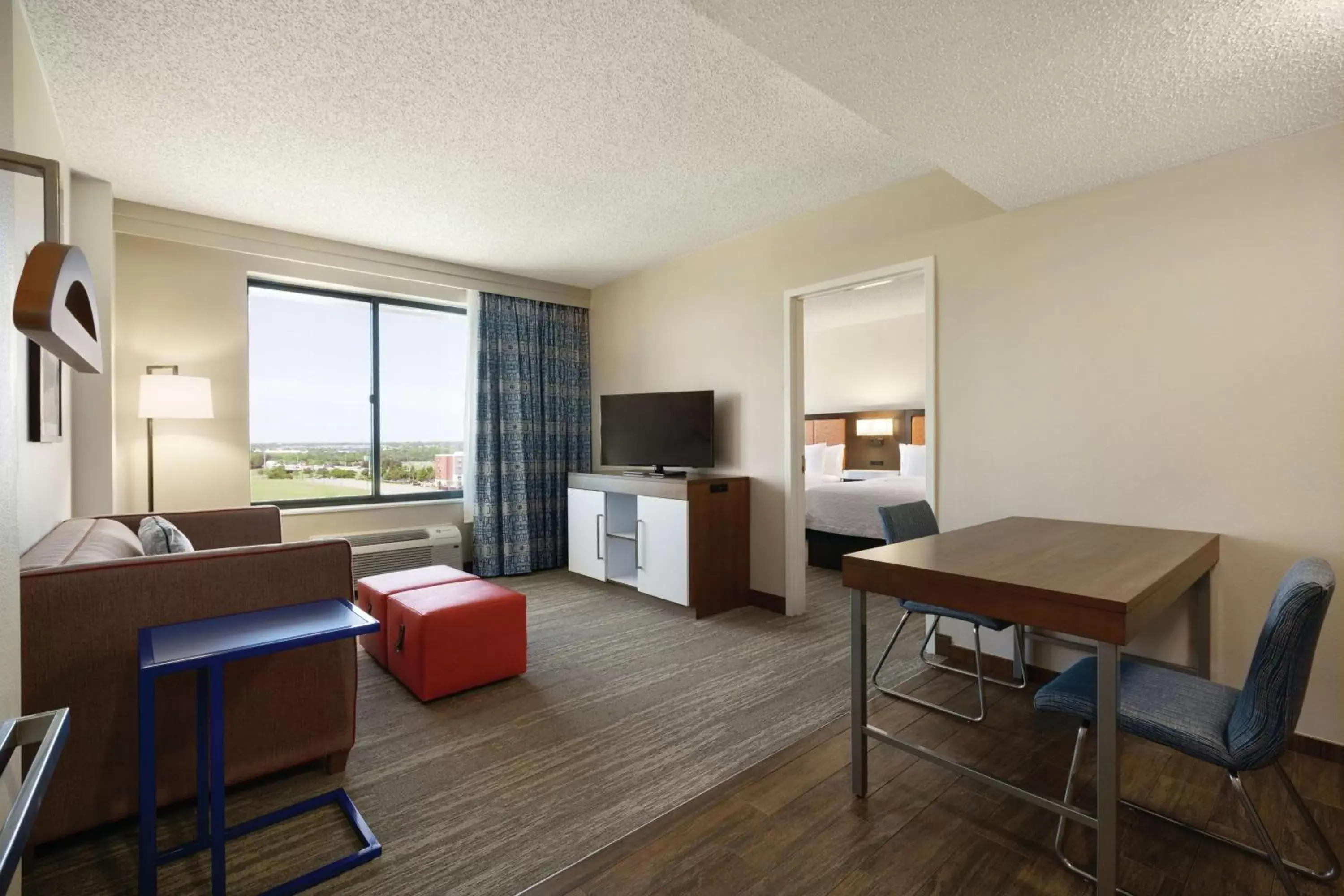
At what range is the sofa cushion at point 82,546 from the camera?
1.81 m

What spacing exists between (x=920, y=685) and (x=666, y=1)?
2.95 metres

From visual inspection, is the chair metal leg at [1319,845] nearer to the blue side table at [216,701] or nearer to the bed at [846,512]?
the blue side table at [216,701]

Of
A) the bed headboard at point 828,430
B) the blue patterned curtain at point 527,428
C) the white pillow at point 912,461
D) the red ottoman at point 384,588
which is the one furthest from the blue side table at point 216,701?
the bed headboard at point 828,430

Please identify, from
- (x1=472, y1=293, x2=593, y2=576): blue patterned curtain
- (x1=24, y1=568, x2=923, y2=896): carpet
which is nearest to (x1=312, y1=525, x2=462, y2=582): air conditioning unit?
(x1=472, y1=293, x2=593, y2=576): blue patterned curtain

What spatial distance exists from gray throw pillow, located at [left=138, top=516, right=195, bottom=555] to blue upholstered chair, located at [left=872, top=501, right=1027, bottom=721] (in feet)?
8.96

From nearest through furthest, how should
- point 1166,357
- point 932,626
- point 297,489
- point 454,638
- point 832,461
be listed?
point 1166,357
point 454,638
point 932,626
point 297,489
point 832,461

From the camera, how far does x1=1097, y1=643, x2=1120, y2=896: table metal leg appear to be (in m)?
1.44

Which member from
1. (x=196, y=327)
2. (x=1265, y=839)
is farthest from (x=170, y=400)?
(x=1265, y=839)

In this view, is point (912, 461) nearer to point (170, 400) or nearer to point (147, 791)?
point (170, 400)

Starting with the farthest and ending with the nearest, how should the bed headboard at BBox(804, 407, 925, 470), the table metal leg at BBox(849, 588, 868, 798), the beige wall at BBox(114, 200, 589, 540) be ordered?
the bed headboard at BBox(804, 407, 925, 470) → the beige wall at BBox(114, 200, 589, 540) → the table metal leg at BBox(849, 588, 868, 798)

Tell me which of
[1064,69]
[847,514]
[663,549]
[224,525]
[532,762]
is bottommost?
[532,762]

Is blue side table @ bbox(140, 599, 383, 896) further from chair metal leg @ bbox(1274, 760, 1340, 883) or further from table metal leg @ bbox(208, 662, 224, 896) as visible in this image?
chair metal leg @ bbox(1274, 760, 1340, 883)

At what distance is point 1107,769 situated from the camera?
1459 millimetres

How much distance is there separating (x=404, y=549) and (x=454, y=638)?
6.96 feet
